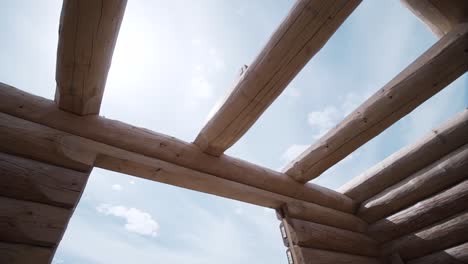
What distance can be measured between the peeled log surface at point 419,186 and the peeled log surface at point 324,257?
719 mm

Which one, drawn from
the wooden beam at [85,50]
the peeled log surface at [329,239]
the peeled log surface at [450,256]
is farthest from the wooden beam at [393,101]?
the wooden beam at [85,50]

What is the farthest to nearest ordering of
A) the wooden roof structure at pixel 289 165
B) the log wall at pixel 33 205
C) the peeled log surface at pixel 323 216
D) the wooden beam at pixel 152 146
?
1. the peeled log surface at pixel 323 216
2. the wooden beam at pixel 152 146
3. the wooden roof structure at pixel 289 165
4. the log wall at pixel 33 205

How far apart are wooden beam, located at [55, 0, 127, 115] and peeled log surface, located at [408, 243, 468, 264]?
4.39m

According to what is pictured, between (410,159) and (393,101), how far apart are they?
53.7 inches

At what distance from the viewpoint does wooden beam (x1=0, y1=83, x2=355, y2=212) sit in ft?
6.97

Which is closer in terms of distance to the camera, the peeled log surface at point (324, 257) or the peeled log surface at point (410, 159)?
the peeled log surface at point (324, 257)

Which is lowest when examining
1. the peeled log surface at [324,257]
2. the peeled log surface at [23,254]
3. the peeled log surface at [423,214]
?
the peeled log surface at [23,254]

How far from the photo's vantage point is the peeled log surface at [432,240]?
298 cm

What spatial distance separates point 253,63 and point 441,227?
3.30m

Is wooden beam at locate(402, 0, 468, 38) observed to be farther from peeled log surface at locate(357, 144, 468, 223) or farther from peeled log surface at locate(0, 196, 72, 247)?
peeled log surface at locate(0, 196, 72, 247)

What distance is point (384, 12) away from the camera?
283 centimetres

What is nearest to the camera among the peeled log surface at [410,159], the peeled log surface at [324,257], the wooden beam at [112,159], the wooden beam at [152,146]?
the wooden beam at [112,159]

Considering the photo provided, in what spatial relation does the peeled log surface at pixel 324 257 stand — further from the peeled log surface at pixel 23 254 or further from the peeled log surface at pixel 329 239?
the peeled log surface at pixel 23 254

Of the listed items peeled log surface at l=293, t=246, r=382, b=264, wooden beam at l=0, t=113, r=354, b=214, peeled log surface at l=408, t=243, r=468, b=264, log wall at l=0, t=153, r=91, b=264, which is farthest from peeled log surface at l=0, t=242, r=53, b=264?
peeled log surface at l=408, t=243, r=468, b=264
